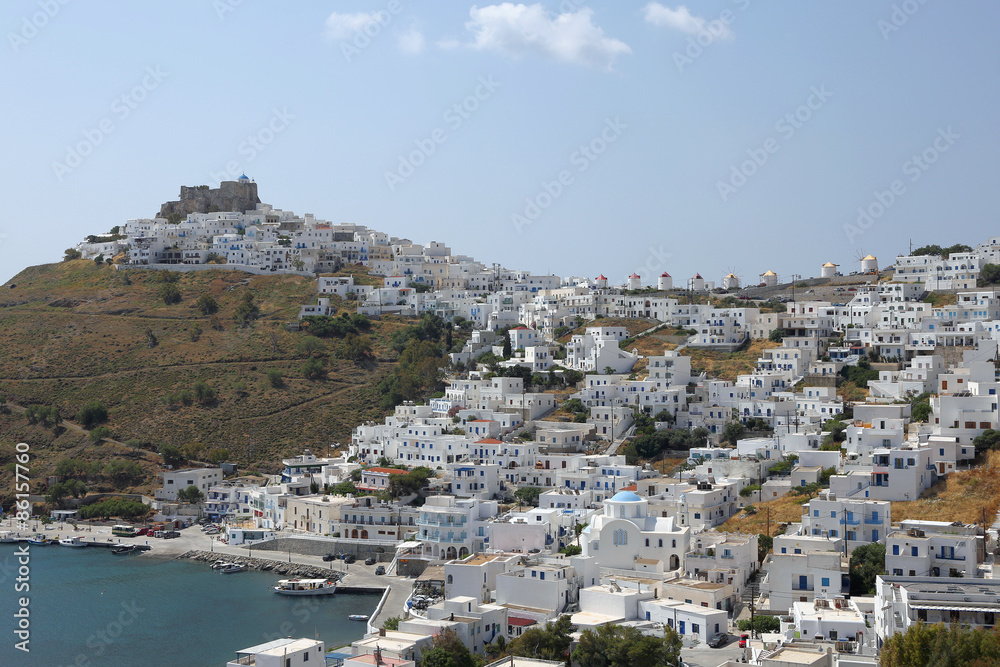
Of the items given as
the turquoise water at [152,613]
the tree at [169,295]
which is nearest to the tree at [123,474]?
the turquoise water at [152,613]

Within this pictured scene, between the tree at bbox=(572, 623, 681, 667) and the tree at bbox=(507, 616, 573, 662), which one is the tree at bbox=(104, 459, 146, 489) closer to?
the tree at bbox=(507, 616, 573, 662)

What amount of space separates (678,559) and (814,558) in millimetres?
3825

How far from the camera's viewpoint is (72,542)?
40.8 m

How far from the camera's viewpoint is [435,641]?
22312 mm

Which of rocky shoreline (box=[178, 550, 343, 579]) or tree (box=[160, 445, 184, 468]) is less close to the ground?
tree (box=[160, 445, 184, 468])

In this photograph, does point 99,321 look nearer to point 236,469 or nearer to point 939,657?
point 236,469

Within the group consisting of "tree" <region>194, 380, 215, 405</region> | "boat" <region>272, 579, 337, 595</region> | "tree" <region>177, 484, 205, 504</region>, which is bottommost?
"boat" <region>272, 579, 337, 595</region>

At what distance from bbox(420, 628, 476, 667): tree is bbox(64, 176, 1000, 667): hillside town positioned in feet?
1.07

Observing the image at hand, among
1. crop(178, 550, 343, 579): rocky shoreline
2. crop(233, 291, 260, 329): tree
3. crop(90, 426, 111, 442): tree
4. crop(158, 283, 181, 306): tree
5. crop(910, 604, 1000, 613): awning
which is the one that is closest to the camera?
crop(910, 604, 1000, 613): awning

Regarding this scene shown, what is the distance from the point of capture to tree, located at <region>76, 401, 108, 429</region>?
161 ft

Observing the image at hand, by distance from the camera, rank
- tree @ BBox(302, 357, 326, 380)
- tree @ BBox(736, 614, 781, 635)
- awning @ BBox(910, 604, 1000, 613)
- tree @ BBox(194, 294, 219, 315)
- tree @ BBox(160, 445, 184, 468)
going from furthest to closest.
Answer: tree @ BBox(194, 294, 219, 315) < tree @ BBox(302, 357, 326, 380) < tree @ BBox(160, 445, 184, 468) < tree @ BBox(736, 614, 781, 635) < awning @ BBox(910, 604, 1000, 613)

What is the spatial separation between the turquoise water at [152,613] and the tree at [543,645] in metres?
6.40

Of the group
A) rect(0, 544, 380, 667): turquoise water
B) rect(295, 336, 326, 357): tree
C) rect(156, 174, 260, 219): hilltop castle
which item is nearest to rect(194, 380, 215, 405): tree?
rect(295, 336, 326, 357): tree

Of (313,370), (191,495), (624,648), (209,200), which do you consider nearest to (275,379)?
(313,370)
